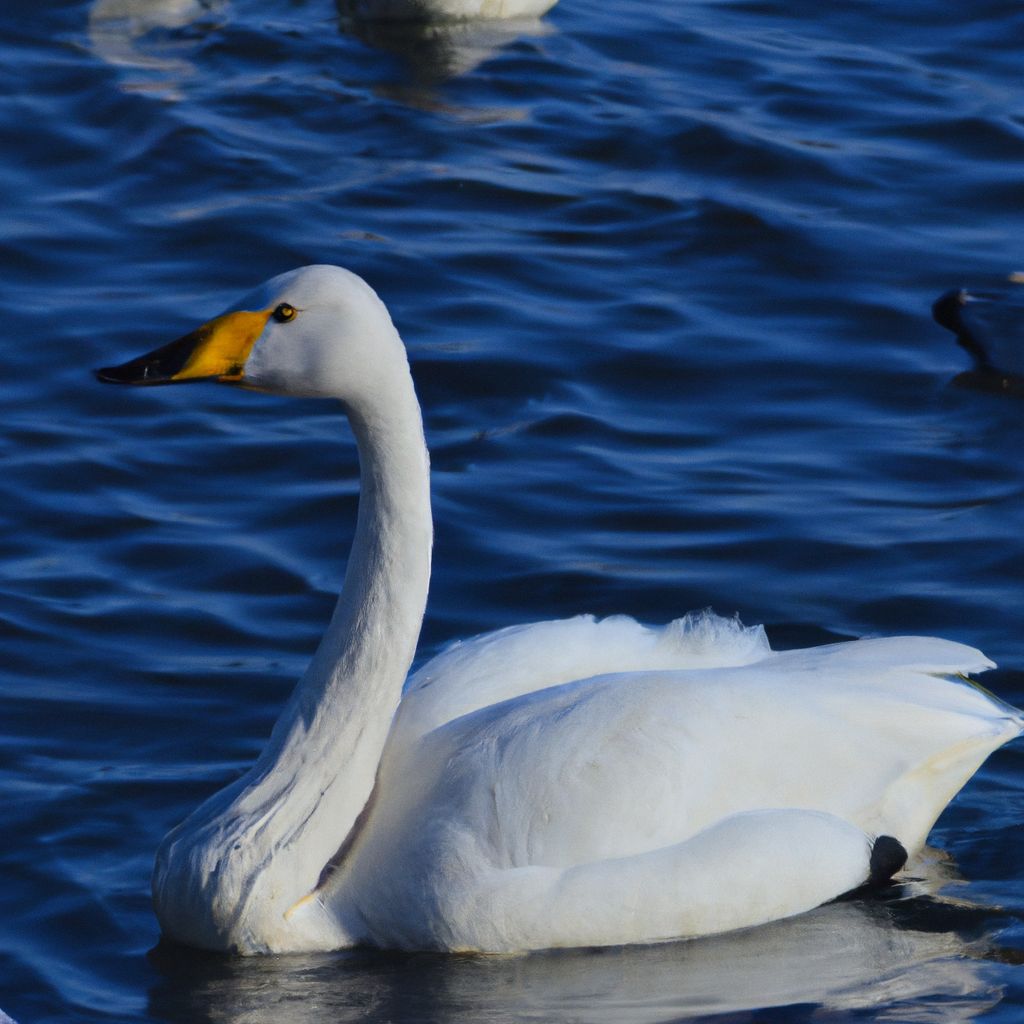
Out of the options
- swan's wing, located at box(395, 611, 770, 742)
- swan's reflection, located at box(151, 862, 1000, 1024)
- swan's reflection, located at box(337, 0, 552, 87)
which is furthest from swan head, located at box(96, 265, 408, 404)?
swan's reflection, located at box(337, 0, 552, 87)

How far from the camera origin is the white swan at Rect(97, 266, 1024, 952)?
5266mm

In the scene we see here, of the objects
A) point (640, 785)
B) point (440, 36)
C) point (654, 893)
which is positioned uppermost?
point (440, 36)

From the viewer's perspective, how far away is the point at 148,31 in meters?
13.5

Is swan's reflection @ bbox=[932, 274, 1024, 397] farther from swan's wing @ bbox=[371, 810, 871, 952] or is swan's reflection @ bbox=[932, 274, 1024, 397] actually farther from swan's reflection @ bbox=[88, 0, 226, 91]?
swan's reflection @ bbox=[88, 0, 226, 91]

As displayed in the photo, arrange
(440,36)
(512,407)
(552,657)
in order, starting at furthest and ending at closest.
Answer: (440,36) → (512,407) → (552,657)

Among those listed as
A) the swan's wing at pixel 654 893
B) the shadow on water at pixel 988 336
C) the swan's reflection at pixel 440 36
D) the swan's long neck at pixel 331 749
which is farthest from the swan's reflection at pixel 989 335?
the swan's long neck at pixel 331 749

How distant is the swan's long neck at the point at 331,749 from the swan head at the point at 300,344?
103 millimetres

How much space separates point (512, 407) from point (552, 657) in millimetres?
3286

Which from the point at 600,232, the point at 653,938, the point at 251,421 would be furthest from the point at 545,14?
the point at 653,938

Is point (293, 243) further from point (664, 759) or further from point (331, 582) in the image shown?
point (664, 759)

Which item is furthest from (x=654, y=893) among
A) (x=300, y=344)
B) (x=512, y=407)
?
(x=512, y=407)

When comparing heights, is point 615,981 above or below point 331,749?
below

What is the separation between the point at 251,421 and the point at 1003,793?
3.71 metres

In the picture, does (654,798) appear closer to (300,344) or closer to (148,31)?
(300,344)
